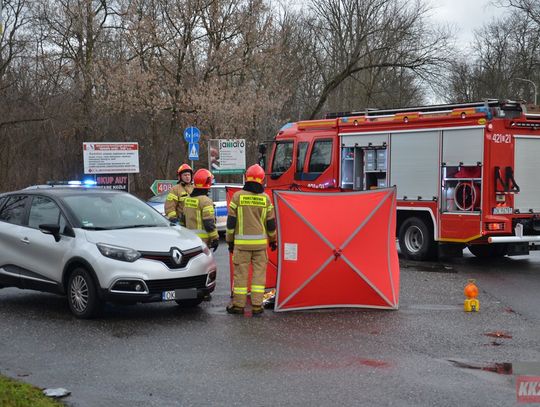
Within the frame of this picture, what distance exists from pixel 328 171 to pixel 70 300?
8311 mm

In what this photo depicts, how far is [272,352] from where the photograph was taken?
706 centimetres

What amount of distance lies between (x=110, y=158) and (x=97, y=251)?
16.5 meters

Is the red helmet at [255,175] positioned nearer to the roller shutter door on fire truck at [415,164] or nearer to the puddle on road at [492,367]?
the puddle on road at [492,367]

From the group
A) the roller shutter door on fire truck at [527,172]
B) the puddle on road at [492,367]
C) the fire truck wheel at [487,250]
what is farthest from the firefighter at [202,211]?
the fire truck wheel at [487,250]

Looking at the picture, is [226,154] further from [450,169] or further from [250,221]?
[250,221]

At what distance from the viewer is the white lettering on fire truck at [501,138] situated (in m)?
12.8

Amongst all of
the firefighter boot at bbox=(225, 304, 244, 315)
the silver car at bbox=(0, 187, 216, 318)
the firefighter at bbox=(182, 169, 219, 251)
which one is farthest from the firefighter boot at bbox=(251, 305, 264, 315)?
the firefighter at bbox=(182, 169, 219, 251)

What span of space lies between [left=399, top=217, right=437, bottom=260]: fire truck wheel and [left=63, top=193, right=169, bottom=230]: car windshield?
20.4ft

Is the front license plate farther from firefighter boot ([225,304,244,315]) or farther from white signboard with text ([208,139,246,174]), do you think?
white signboard with text ([208,139,246,174])

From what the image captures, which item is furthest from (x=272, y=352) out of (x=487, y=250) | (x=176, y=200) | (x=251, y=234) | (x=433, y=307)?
(x=487, y=250)

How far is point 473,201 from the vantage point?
13.0 m

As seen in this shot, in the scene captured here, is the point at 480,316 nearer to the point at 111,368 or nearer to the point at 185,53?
the point at 111,368

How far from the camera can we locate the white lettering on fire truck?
42.1 feet

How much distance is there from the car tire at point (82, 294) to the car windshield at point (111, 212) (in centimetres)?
62
